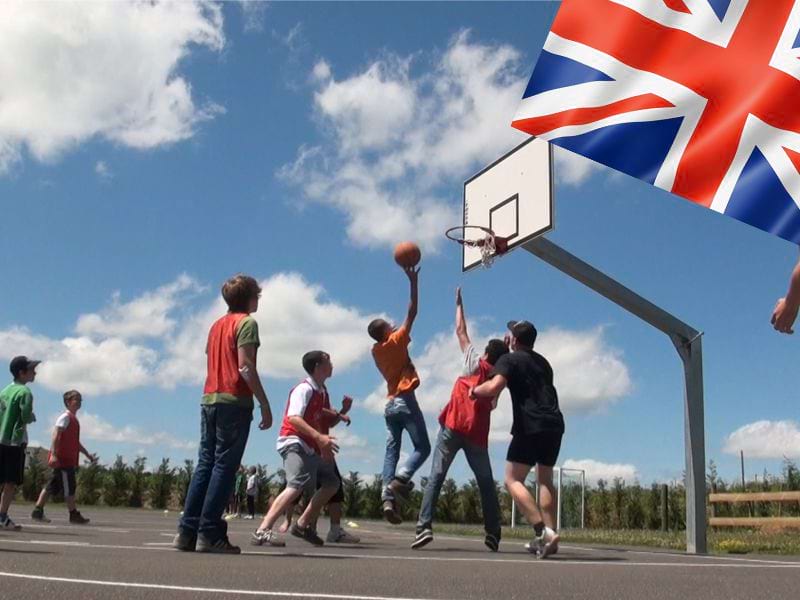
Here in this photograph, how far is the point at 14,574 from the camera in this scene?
4113mm

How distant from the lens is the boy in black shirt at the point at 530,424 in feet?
23.5

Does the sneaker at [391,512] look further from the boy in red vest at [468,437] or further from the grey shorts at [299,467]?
the grey shorts at [299,467]

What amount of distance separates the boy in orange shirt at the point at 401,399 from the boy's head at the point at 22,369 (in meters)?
3.52

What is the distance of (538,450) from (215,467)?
260 cm

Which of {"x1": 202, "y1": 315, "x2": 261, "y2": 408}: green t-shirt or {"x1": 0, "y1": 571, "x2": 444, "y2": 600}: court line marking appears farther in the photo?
{"x1": 202, "y1": 315, "x2": 261, "y2": 408}: green t-shirt

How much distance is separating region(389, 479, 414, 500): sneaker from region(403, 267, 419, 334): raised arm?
141 centimetres

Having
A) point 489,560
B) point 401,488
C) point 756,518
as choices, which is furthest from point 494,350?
point 756,518

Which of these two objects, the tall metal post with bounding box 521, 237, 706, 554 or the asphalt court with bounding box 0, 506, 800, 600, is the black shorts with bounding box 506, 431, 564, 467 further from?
the tall metal post with bounding box 521, 237, 706, 554

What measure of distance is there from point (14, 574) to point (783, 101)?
3.69m

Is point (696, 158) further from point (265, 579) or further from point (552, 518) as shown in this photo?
point (552, 518)

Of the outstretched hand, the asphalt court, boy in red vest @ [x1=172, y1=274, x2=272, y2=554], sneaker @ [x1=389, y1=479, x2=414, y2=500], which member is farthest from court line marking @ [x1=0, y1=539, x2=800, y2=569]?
the outstretched hand

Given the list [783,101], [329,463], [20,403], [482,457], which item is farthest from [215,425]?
[783,101]

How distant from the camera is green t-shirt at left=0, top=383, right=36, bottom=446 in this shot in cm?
888

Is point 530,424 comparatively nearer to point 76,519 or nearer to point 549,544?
point 549,544
